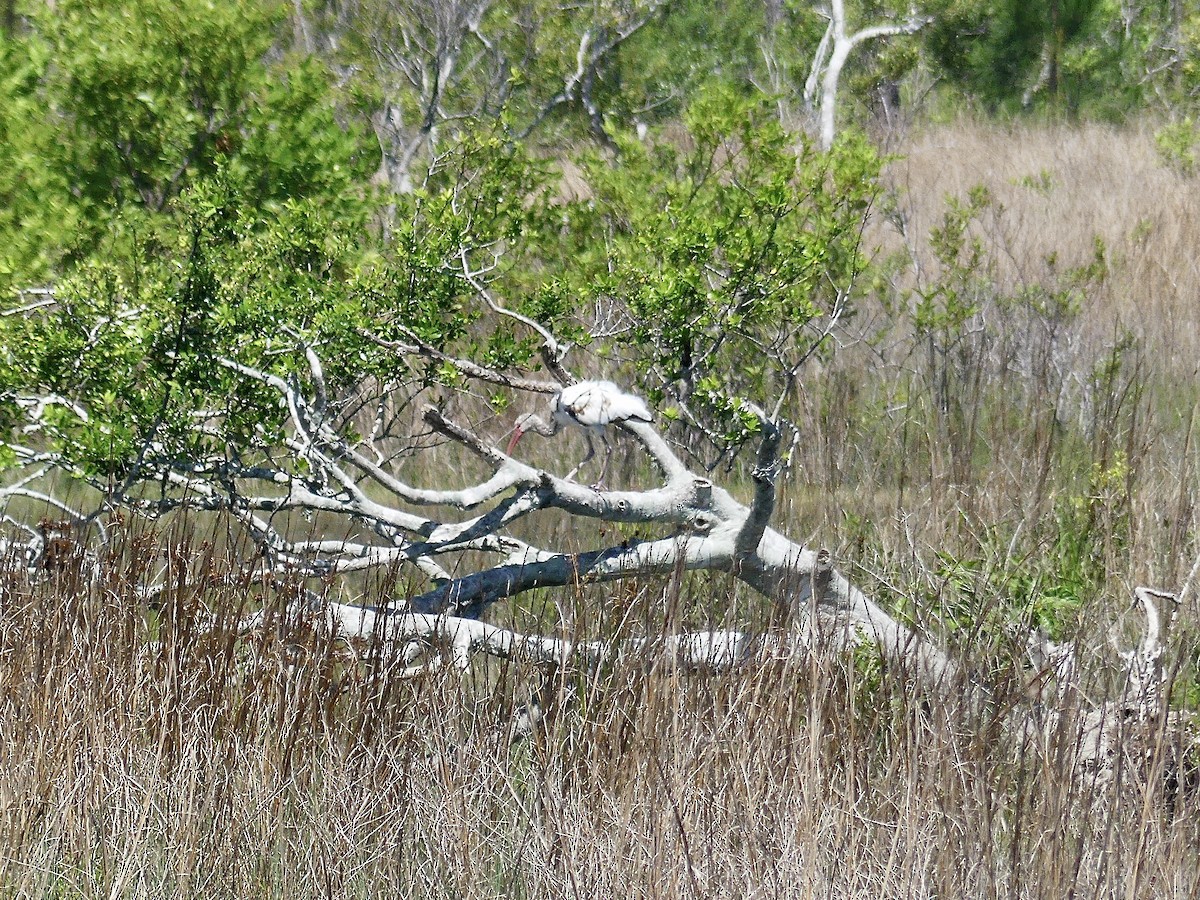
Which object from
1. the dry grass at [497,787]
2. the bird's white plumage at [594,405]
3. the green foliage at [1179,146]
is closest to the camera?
the dry grass at [497,787]

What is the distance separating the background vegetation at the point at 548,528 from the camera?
251 centimetres

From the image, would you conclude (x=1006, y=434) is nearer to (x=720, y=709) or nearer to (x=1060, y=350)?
(x=1060, y=350)

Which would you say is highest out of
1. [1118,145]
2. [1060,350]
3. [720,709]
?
[1118,145]

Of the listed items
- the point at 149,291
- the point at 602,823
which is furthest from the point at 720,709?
the point at 149,291

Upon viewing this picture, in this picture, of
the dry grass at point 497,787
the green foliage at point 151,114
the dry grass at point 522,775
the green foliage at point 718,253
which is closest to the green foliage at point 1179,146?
Result: the green foliage at point 718,253

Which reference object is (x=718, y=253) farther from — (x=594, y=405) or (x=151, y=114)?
(x=151, y=114)

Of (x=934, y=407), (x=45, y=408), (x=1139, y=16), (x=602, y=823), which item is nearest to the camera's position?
(x=602, y=823)

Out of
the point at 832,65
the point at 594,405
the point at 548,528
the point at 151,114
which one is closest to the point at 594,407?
the point at 594,405

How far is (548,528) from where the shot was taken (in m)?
4.95

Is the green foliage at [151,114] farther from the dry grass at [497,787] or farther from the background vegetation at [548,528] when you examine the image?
the dry grass at [497,787]

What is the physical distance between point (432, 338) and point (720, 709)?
146 cm

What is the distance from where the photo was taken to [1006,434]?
5.49m

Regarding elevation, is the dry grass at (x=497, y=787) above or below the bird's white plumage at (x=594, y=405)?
below

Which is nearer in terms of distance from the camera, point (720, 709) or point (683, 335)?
point (720, 709)
